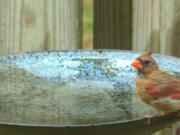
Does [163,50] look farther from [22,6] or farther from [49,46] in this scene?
[22,6]

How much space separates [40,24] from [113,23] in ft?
2.33

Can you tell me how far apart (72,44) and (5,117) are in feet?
2.74

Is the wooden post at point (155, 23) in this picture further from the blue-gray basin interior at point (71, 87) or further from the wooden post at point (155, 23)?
the blue-gray basin interior at point (71, 87)

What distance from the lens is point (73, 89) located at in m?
1.90

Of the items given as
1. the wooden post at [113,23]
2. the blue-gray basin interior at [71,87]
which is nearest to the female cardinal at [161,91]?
the blue-gray basin interior at [71,87]

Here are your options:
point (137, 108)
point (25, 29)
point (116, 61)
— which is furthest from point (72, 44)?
point (137, 108)

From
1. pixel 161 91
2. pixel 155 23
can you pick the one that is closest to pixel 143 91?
pixel 161 91

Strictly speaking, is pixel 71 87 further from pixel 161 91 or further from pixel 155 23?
pixel 155 23

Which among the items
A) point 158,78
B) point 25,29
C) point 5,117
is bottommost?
point 5,117

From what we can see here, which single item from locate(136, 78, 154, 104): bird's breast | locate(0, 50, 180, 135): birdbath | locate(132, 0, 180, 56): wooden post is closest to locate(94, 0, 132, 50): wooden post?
locate(132, 0, 180, 56): wooden post

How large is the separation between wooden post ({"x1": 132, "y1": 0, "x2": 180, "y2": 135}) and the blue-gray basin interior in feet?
1.15

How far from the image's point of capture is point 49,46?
239 cm

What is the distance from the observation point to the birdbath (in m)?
1.67

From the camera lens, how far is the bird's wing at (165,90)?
1.59m
